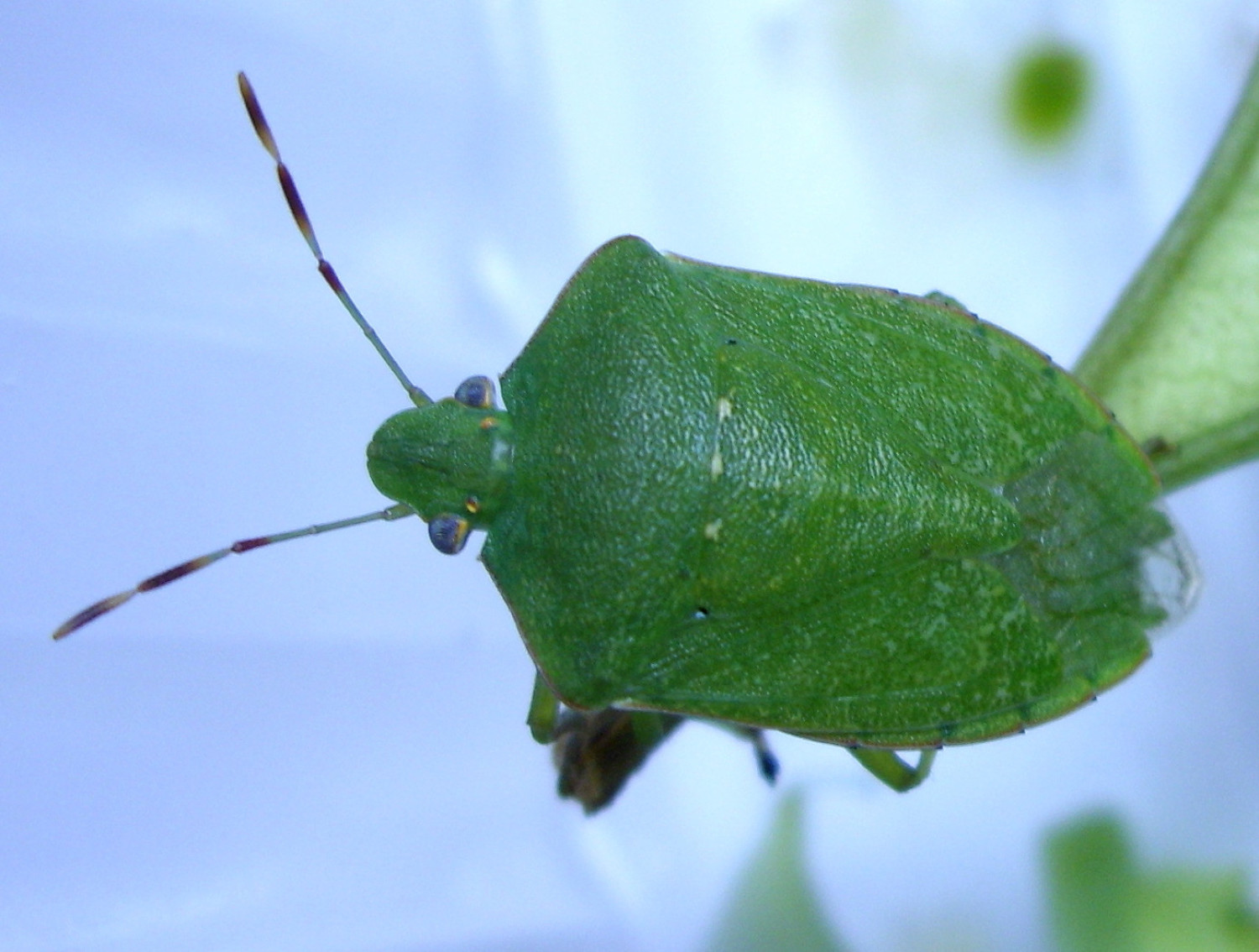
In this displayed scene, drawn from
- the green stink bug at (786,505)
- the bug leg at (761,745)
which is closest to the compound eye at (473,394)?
the green stink bug at (786,505)

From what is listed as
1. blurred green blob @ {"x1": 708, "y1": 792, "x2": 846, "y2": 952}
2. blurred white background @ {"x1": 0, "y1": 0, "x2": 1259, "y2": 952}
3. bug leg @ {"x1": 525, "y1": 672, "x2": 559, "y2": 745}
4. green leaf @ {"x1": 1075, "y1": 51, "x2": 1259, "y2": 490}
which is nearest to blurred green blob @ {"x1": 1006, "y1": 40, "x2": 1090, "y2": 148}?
blurred white background @ {"x1": 0, "y1": 0, "x2": 1259, "y2": 952}

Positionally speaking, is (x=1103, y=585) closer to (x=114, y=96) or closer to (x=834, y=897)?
(x=834, y=897)

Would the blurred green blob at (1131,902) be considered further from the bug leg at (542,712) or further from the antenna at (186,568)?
the antenna at (186,568)

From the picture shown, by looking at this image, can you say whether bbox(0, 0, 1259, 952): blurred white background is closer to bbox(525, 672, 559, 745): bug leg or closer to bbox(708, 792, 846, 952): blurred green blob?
bbox(708, 792, 846, 952): blurred green blob

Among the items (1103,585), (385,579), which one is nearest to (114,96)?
(385,579)

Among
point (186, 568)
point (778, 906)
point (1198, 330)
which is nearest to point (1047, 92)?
point (1198, 330)

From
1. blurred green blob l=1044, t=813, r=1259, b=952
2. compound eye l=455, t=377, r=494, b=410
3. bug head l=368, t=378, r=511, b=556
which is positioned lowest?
blurred green blob l=1044, t=813, r=1259, b=952
